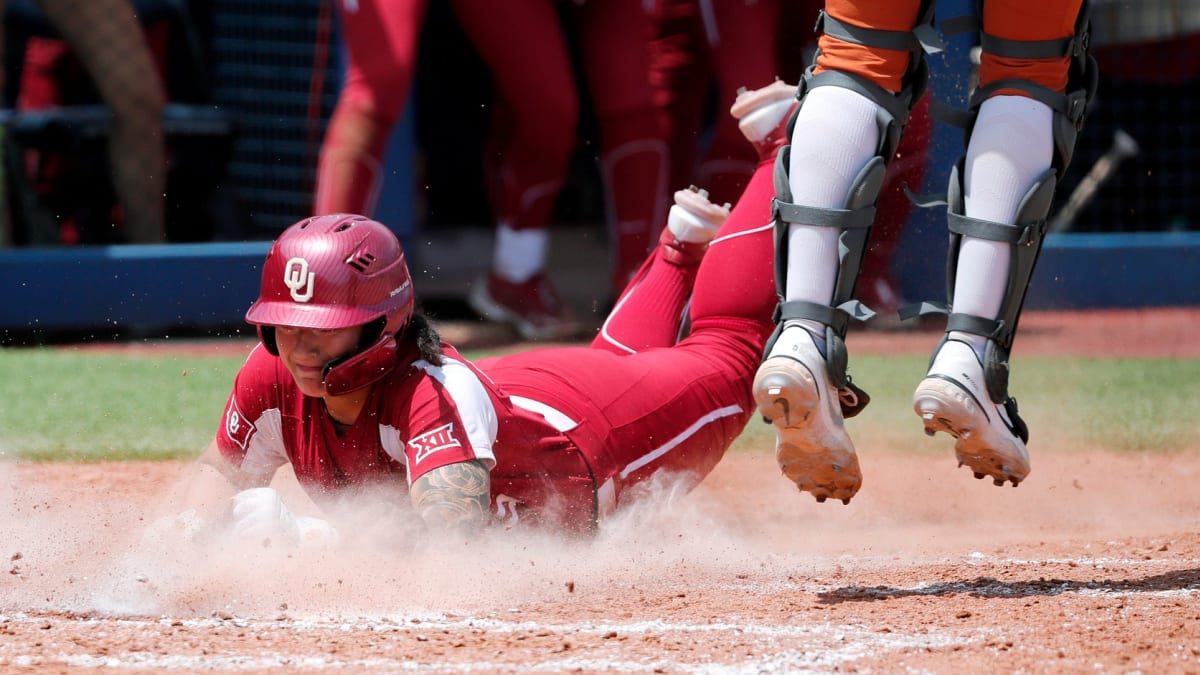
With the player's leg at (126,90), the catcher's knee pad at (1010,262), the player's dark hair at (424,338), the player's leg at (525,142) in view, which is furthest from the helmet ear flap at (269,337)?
the player's leg at (126,90)

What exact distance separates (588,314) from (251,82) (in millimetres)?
2743

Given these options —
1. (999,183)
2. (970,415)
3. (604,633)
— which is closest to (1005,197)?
(999,183)

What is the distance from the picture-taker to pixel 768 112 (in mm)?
4012

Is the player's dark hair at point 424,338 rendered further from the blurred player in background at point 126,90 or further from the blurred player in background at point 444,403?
the blurred player in background at point 126,90

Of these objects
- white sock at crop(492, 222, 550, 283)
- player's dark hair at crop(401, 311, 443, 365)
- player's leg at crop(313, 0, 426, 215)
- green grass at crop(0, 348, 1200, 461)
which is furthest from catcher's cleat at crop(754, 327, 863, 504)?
white sock at crop(492, 222, 550, 283)

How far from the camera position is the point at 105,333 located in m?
7.97

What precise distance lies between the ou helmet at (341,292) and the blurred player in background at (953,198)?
861mm

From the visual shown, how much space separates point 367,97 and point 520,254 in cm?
132

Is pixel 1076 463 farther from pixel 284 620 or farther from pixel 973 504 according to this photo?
pixel 284 620

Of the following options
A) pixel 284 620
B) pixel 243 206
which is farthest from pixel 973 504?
pixel 243 206

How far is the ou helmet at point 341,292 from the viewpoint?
3254mm

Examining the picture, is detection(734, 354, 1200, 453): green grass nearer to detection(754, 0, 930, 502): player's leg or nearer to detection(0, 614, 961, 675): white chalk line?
detection(754, 0, 930, 502): player's leg

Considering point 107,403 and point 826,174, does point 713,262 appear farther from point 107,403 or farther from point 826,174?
point 107,403

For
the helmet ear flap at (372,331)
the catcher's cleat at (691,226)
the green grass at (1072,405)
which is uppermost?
the helmet ear flap at (372,331)
